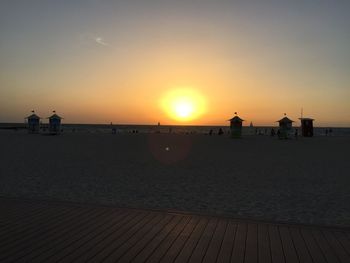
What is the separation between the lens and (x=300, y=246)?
4566mm

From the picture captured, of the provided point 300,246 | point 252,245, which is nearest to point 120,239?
point 252,245

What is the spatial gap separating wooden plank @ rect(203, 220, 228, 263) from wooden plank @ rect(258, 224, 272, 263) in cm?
54

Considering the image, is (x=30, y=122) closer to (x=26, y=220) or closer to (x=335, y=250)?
(x=26, y=220)

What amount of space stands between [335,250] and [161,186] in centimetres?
605

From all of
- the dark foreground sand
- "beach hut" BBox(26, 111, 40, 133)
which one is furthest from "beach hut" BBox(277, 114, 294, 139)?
"beach hut" BBox(26, 111, 40, 133)

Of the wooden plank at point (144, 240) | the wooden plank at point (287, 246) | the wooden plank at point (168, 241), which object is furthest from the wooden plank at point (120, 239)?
the wooden plank at point (287, 246)

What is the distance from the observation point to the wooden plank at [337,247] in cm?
421

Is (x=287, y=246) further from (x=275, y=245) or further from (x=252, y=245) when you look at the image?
(x=252, y=245)

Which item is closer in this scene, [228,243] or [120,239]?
[228,243]

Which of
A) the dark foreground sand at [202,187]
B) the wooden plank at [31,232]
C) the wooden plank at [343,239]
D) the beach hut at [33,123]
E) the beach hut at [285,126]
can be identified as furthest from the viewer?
the beach hut at [33,123]

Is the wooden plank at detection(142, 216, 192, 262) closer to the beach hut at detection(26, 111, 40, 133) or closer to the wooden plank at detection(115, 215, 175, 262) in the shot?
the wooden plank at detection(115, 215, 175, 262)

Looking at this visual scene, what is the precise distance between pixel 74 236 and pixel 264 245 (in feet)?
9.01

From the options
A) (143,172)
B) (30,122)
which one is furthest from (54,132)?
(143,172)

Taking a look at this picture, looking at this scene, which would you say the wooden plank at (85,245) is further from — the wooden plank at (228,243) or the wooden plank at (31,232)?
the wooden plank at (228,243)
